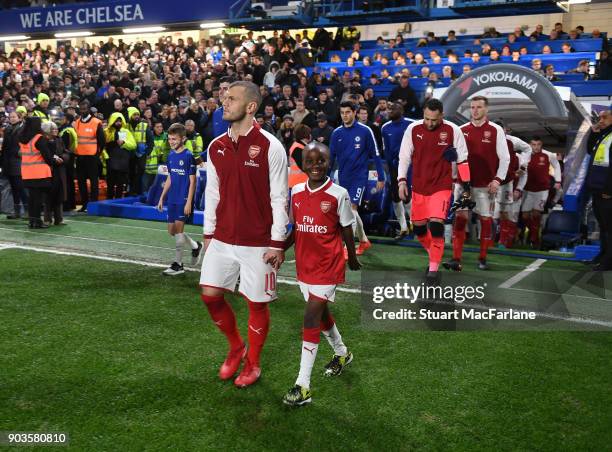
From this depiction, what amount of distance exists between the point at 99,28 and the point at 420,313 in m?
30.3

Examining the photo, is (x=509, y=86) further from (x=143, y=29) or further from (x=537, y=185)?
(x=143, y=29)

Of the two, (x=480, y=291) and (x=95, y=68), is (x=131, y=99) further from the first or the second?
(x=480, y=291)

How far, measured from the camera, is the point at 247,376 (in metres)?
4.53

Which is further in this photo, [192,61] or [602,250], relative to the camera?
[192,61]

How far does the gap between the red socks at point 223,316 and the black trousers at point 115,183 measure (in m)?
10.9

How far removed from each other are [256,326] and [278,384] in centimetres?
46

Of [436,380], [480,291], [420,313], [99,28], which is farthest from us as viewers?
[99,28]

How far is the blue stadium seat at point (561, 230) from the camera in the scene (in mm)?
11258

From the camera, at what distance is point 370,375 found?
4.74m

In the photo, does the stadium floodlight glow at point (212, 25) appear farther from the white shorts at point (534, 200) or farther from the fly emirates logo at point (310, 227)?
the fly emirates logo at point (310, 227)

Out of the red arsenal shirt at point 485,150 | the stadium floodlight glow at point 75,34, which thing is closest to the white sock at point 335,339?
the red arsenal shirt at point 485,150

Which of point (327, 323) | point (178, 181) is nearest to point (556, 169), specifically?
point (178, 181)

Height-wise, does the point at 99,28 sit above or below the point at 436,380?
above

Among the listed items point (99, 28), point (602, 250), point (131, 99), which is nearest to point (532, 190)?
point (602, 250)
